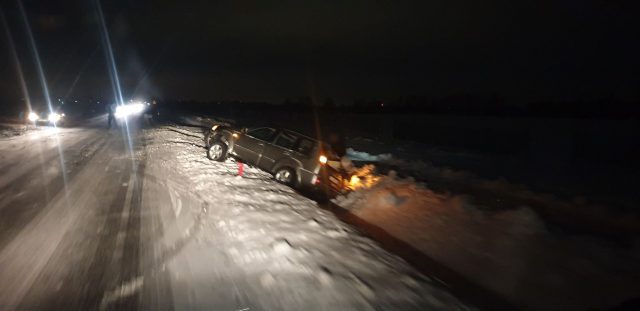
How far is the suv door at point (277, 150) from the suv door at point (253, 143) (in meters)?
0.21

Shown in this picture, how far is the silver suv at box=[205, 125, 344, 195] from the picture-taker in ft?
38.2

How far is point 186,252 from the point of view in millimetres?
5383

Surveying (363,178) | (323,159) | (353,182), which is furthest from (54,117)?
(323,159)

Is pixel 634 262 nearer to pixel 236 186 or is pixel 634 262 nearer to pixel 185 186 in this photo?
pixel 236 186

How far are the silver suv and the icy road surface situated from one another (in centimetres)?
199

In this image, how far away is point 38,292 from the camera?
13.7 ft

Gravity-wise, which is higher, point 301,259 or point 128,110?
point 301,259

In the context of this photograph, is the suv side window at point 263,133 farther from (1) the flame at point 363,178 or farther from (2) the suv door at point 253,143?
(1) the flame at point 363,178

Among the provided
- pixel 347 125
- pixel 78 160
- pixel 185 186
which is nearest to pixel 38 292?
pixel 185 186

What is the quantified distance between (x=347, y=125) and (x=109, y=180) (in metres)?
40.6

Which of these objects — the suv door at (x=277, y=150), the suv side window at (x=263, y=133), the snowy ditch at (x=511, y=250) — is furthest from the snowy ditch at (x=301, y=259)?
the suv side window at (x=263, y=133)

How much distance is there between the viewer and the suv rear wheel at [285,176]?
11.8 meters

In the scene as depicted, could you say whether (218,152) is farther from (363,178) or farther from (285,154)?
(363,178)

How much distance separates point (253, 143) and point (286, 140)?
45.2 inches
